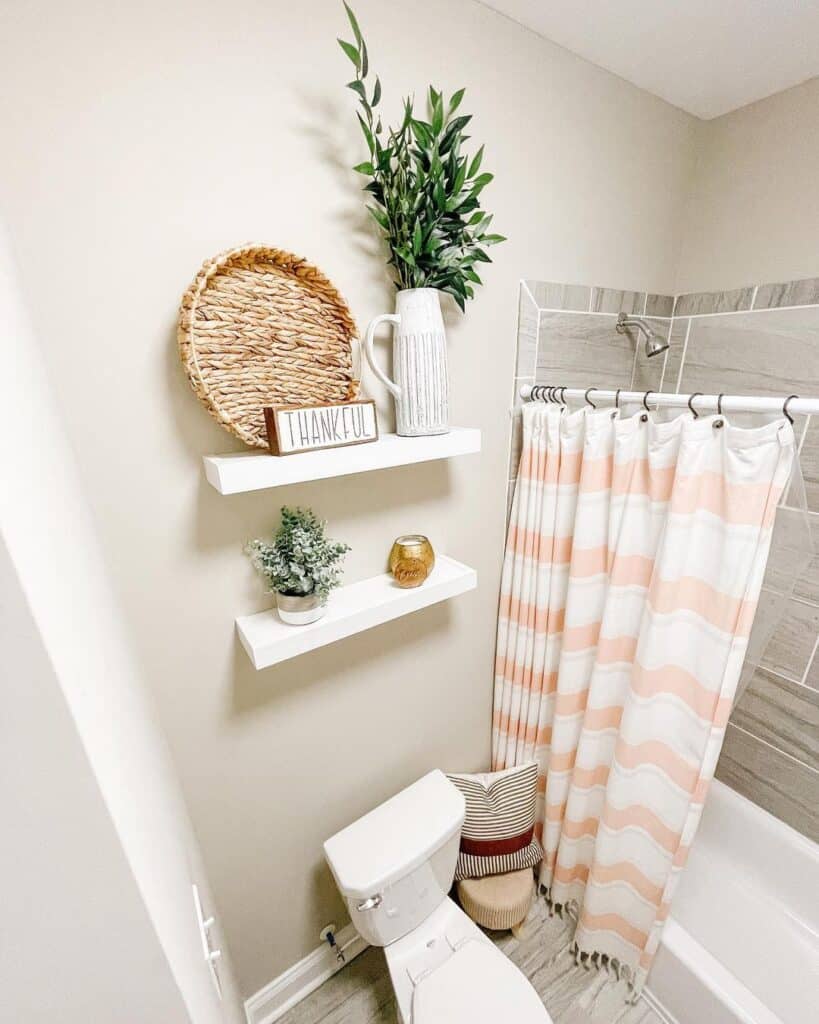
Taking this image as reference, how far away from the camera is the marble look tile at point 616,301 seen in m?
1.29

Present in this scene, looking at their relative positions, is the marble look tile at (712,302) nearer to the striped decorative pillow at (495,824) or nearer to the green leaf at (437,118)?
the green leaf at (437,118)

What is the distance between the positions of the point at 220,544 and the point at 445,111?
103 cm

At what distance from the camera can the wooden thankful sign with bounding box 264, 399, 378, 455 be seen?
2.55 ft

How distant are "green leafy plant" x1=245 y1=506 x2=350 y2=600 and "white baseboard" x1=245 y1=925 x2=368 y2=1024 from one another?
3.84ft

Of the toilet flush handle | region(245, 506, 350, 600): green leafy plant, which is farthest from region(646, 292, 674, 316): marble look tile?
the toilet flush handle

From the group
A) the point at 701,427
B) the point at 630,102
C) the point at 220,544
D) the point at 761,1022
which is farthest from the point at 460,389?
the point at 761,1022

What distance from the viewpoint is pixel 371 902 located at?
1023 millimetres

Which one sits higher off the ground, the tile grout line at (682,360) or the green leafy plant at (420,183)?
the green leafy plant at (420,183)

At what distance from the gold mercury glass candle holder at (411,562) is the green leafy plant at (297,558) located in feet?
0.56

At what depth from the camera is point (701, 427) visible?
34.8 inches

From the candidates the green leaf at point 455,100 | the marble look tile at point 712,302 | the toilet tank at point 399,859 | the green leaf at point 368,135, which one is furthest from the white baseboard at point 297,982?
the marble look tile at point 712,302

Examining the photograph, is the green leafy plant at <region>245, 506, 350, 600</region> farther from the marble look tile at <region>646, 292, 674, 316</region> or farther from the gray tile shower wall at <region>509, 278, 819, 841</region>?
the marble look tile at <region>646, 292, 674, 316</region>

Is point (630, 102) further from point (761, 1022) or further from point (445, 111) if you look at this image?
point (761, 1022)

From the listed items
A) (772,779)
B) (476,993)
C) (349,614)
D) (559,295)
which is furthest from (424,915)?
(559,295)
